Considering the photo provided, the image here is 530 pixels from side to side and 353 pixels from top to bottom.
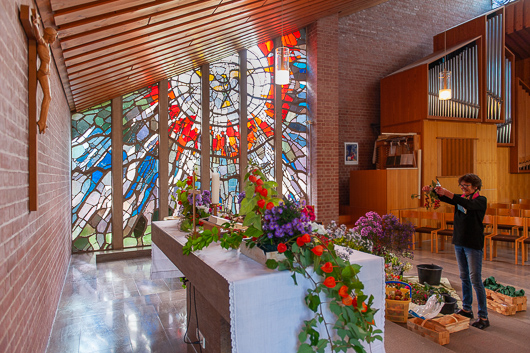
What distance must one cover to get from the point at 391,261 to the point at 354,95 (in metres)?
6.30

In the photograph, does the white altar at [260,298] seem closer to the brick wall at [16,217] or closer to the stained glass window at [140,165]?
the brick wall at [16,217]

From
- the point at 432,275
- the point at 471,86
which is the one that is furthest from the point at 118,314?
the point at 471,86

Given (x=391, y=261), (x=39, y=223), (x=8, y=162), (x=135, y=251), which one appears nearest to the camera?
(x=8, y=162)

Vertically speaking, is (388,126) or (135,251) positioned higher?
(388,126)

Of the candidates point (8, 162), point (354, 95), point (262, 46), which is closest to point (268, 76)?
point (262, 46)

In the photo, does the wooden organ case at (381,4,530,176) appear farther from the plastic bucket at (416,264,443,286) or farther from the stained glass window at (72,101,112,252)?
the stained glass window at (72,101,112,252)

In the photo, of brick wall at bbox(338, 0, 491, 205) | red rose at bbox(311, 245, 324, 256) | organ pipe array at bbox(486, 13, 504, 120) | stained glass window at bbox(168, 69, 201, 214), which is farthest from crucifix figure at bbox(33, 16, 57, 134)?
organ pipe array at bbox(486, 13, 504, 120)

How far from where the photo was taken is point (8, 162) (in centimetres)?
184

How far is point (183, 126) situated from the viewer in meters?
8.10

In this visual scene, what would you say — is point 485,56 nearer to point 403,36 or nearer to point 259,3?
point 403,36

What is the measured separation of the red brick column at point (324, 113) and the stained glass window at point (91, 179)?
4.32 m

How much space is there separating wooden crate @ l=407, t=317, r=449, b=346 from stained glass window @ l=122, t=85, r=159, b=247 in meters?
5.57

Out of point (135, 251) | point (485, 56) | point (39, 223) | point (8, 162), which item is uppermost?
point (485, 56)

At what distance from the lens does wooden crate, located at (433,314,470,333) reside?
348 cm
